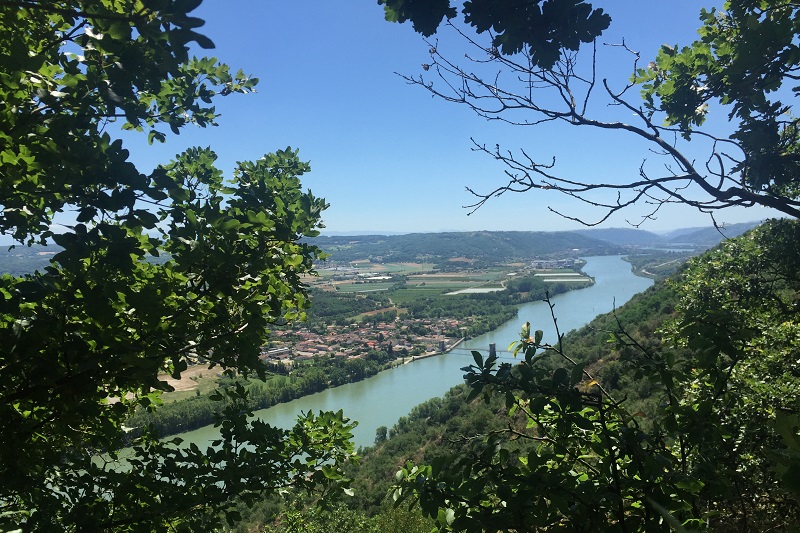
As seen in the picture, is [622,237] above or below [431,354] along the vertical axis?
above

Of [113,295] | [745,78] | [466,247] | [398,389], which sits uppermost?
[466,247]

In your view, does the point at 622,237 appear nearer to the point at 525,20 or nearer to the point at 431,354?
the point at 431,354

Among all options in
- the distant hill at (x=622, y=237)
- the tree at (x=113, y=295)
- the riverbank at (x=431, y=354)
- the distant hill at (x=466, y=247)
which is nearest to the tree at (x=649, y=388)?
the tree at (x=113, y=295)

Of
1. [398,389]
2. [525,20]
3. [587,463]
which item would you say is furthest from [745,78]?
[398,389]

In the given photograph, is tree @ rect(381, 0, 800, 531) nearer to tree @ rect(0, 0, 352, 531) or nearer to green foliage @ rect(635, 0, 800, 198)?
green foliage @ rect(635, 0, 800, 198)

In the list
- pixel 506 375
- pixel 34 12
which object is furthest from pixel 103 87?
pixel 506 375

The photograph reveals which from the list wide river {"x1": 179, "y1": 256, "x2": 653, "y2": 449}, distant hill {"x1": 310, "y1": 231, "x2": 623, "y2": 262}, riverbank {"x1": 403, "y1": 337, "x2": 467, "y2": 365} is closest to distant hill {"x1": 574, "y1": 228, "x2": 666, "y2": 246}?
distant hill {"x1": 310, "y1": 231, "x2": 623, "y2": 262}

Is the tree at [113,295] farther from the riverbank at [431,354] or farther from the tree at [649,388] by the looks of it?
the riverbank at [431,354]
